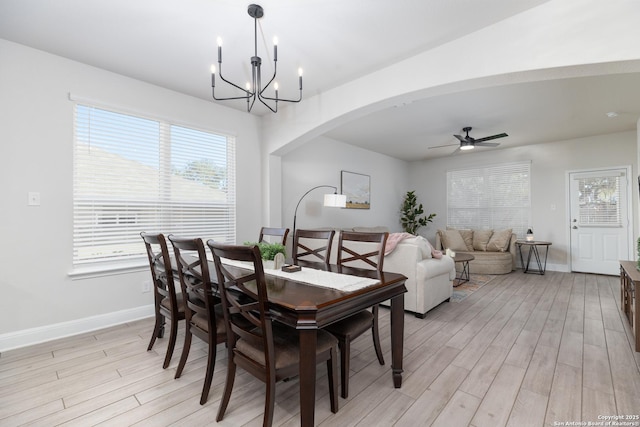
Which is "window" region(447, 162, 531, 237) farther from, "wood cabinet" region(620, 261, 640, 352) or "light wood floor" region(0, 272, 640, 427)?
"light wood floor" region(0, 272, 640, 427)

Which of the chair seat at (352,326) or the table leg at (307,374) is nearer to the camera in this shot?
the table leg at (307,374)

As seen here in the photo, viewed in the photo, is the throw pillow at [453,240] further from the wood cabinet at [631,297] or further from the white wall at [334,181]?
the wood cabinet at [631,297]

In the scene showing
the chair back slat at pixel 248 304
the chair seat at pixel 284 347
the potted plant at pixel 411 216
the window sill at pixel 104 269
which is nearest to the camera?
the chair back slat at pixel 248 304

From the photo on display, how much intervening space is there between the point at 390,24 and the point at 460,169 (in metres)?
5.49

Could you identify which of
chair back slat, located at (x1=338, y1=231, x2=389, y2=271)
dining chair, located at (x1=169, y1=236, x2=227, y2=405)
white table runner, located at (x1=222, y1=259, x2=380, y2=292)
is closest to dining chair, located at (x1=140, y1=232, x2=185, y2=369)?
dining chair, located at (x1=169, y1=236, x2=227, y2=405)

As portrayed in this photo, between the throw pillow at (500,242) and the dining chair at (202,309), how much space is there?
18.8 ft

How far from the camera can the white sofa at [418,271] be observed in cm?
315

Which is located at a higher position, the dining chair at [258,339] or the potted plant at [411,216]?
the potted plant at [411,216]

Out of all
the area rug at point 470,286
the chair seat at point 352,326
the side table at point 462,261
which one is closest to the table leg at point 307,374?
the chair seat at point 352,326

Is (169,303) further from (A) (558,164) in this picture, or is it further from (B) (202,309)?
(A) (558,164)

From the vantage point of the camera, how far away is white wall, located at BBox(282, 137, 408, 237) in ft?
15.8

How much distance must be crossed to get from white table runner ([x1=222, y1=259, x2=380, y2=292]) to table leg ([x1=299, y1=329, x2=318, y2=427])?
37cm

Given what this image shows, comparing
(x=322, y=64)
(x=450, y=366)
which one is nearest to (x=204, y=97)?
(x=322, y=64)

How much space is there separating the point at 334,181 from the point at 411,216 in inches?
105
